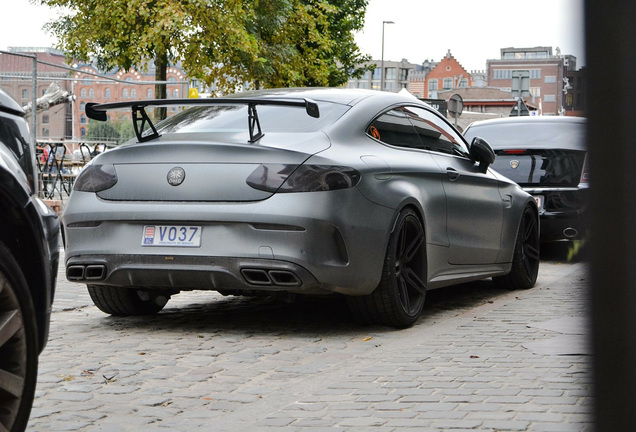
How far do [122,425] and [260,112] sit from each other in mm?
2805

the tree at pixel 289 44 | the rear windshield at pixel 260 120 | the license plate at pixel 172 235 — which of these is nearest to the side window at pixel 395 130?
the rear windshield at pixel 260 120

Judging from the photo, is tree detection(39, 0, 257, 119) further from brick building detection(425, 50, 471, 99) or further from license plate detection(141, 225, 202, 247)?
brick building detection(425, 50, 471, 99)

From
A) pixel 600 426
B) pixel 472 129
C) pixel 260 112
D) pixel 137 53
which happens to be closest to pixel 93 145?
pixel 137 53

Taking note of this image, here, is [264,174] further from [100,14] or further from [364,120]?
[100,14]

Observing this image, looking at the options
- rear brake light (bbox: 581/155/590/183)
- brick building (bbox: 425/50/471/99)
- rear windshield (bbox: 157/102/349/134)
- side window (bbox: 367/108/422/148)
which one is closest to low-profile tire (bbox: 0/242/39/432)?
rear brake light (bbox: 581/155/590/183)

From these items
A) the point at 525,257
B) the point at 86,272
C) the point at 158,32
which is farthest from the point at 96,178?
the point at 158,32

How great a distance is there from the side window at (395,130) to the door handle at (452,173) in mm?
281

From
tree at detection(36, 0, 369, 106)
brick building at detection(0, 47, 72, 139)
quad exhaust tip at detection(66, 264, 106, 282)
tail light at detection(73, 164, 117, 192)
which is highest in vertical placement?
tree at detection(36, 0, 369, 106)

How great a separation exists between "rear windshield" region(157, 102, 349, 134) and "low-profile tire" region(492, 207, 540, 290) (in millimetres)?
2795

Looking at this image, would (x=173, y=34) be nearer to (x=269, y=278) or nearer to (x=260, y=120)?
(x=260, y=120)

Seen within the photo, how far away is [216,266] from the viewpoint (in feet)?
17.3

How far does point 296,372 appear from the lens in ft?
15.1

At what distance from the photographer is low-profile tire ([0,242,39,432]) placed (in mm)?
2707

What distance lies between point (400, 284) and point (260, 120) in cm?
126
